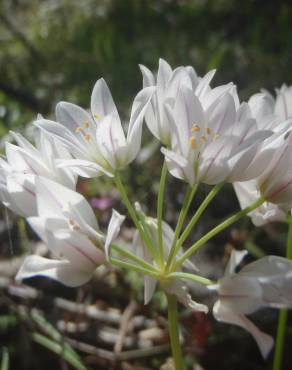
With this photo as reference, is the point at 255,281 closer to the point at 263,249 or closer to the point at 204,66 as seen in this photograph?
the point at 263,249

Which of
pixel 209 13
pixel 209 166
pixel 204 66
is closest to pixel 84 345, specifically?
pixel 209 166

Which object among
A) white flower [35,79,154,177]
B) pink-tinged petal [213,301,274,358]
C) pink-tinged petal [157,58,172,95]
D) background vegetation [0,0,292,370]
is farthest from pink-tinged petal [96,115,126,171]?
background vegetation [0,0,292,370]

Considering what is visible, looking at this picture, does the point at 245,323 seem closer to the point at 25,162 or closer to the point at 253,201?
the point at 253,201

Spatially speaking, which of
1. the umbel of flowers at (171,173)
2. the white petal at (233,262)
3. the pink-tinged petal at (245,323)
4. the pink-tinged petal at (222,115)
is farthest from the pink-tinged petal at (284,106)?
the pink-tinged petal at (245,323)

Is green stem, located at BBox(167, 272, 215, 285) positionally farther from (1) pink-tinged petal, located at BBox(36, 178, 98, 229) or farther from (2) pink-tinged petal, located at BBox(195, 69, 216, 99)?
(2) pink-tinged petal, located at BBox(195, 69, 216, 99)

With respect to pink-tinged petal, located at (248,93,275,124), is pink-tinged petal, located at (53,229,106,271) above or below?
below

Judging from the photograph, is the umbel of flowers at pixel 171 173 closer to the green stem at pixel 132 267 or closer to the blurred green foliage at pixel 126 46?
the green stem at pixel 132 267
